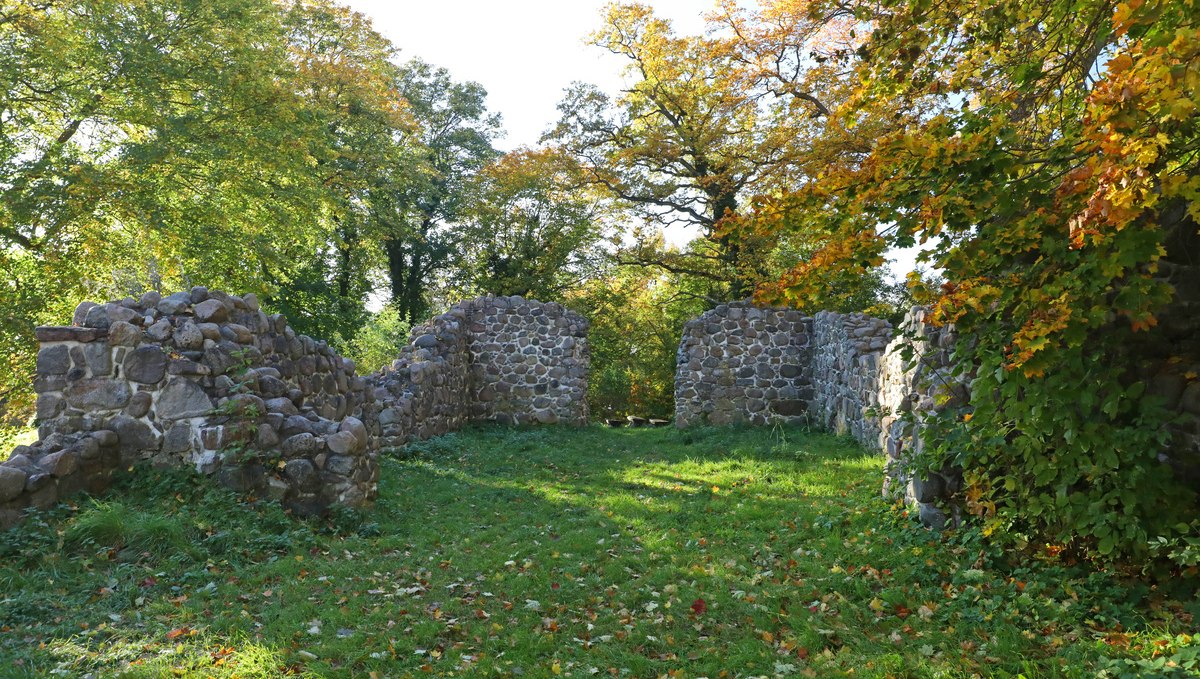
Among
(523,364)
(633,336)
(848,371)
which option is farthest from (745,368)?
(633,336)

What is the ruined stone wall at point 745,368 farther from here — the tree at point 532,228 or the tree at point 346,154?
the tree at point 346,154

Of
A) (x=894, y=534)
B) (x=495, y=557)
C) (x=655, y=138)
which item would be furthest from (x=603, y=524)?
(x=655, y=138)

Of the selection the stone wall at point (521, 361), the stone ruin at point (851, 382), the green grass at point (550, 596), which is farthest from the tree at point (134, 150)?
the stone ruin at point (851, 382)

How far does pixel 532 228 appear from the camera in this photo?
24578 millimetres

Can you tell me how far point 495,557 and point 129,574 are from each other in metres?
2.67

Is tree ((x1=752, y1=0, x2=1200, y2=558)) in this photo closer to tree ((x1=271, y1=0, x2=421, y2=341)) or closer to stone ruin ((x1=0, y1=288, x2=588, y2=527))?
stone ruin ((x1=0, y1=288, x2=588, y2=527))

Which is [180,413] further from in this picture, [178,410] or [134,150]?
[134,150]

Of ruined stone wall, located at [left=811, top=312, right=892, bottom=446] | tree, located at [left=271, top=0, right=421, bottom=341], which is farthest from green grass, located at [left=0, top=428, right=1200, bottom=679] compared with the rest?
tree, located at [left=271, top=0, right=421, bottom=341]

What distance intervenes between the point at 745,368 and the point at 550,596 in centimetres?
1131

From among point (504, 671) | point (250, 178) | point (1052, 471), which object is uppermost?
point (250, 178)

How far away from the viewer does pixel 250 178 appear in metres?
15.5

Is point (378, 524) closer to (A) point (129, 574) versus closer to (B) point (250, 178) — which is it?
(A) point (129, 574)

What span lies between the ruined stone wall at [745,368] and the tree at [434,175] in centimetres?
1259

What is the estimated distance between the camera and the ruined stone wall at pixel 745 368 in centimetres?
1548
